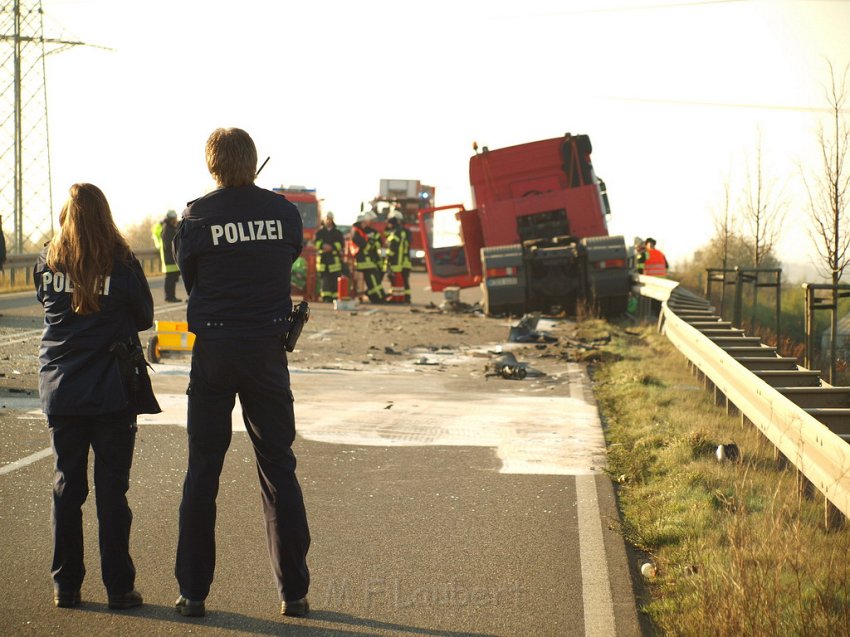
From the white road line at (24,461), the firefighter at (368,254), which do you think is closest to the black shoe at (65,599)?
the white road line at (24,461)

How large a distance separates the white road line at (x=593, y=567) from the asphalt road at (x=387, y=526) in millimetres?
13

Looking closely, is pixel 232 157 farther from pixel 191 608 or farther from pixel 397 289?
pixel 397 289

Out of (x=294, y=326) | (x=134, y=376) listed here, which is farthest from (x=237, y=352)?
(x=134, y=376)

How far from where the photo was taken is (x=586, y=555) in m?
6.22

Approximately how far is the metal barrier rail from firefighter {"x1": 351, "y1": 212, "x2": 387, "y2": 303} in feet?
40.1

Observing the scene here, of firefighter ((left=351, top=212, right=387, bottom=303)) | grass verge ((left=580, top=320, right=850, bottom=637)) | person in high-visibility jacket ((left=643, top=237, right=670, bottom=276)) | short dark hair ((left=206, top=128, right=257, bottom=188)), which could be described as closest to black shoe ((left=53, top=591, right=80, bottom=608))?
short dark hair ((left=206, top=128, right=257, bottom=188))

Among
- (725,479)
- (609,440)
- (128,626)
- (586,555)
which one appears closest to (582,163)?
(609,440)

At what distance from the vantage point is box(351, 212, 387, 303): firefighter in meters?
26.5

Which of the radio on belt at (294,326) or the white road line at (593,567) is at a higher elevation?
the radio on belt at (294,326)

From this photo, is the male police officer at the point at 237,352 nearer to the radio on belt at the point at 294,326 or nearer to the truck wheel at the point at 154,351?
the radio on belt at the point at 294,326

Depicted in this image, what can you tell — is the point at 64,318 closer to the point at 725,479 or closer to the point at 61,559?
the point at 61,559

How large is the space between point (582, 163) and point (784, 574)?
A: 60.0 ft

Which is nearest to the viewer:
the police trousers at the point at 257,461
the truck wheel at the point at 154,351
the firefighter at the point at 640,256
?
the police trousers at the point at 257,461

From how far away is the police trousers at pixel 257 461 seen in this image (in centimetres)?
503
